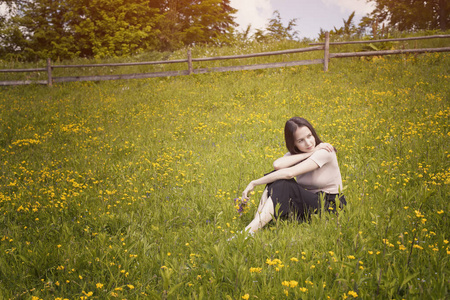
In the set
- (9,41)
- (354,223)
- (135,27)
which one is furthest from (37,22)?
(354,223)

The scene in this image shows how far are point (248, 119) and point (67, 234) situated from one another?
17.5 ft

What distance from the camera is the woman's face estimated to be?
3.40 m

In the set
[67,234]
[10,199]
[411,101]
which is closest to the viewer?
[67,234]

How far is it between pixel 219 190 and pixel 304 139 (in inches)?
49.3

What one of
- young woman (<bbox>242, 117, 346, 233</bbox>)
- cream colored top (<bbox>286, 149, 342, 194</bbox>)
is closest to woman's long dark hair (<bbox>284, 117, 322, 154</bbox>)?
young woman (<bbox>242, 117, 346, 233</bbox>)

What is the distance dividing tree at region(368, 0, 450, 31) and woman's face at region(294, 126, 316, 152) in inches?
1110

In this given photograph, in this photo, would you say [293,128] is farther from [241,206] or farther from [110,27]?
[110,27]

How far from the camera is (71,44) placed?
932 inches

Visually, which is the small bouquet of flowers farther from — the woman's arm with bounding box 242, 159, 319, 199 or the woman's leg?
the woman's arm with bounding box 242, 159, 319, 199

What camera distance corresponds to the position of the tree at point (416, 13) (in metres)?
25.2

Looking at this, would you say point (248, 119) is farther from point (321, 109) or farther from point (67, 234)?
point (67, 234)

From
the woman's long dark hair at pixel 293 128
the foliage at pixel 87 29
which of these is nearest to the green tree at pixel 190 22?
the foliage at pixel 87 29

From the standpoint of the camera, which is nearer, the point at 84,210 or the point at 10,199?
the point at 84,210

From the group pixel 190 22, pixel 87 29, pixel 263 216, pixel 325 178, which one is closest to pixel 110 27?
pixel 87 29
